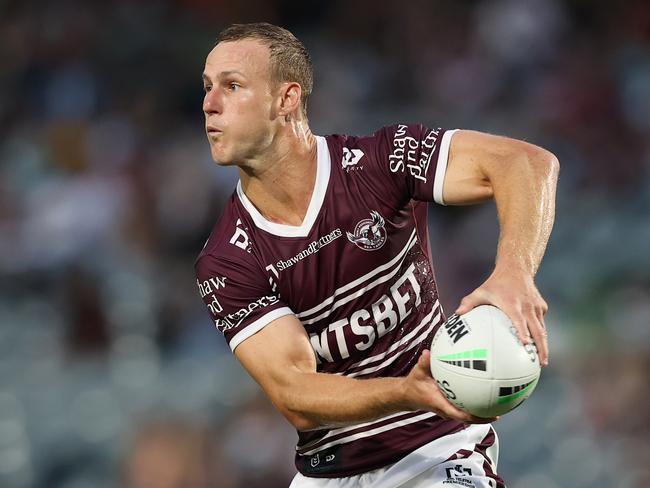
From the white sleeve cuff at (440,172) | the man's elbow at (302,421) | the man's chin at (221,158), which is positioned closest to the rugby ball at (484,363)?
the man's elbow at (302,421)

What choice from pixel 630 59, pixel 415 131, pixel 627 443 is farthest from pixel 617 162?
pixel 415 131

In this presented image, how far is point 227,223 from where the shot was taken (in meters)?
5.15

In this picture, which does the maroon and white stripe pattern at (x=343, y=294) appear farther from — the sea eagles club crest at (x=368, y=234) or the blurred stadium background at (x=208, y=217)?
the blurred stadium background at (x=208, y=217)

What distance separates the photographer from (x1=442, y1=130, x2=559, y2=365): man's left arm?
3.84m

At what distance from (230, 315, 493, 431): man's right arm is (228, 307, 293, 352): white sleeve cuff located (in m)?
0.02

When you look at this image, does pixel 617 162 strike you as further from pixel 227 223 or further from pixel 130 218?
pixel 227 223

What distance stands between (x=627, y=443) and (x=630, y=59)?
4.72m

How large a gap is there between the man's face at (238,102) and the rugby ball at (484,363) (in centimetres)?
156

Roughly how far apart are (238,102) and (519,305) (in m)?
1.82

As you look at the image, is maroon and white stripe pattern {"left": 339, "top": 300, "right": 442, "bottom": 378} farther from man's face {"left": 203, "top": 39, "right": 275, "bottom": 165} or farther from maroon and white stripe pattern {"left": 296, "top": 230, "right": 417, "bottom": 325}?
man's face {"left": 203, "top": 39, "right": 275, "bottom": 165}

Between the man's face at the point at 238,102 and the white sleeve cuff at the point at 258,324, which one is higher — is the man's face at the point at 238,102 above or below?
above

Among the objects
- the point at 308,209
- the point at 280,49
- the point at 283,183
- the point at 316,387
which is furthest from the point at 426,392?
the point at 280,49

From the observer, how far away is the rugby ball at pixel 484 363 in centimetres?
382

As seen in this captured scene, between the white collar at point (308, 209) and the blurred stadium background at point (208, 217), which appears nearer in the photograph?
the white collar at point (308, 209)
